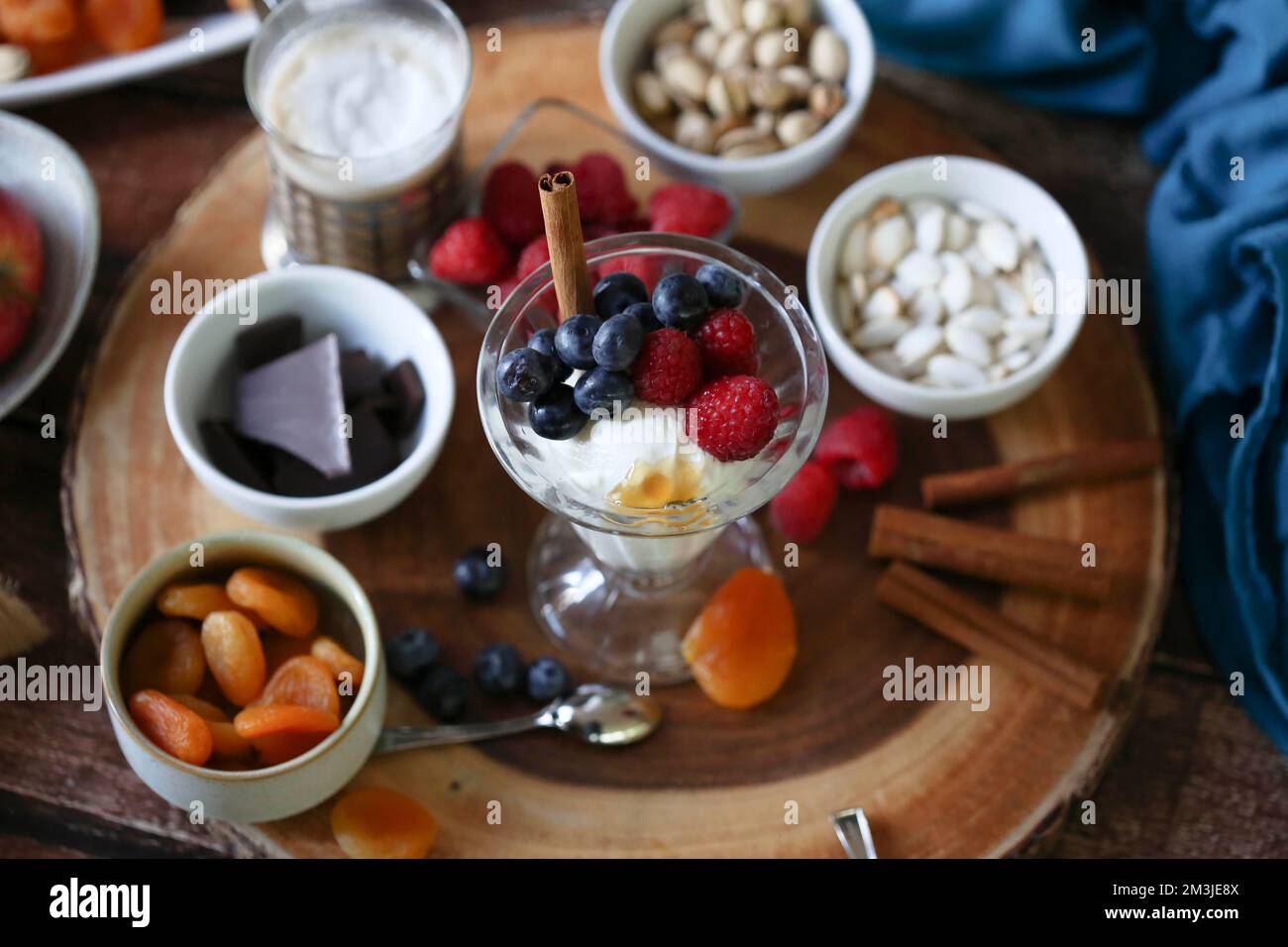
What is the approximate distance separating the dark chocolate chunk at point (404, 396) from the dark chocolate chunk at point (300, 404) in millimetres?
65

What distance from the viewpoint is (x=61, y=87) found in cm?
175

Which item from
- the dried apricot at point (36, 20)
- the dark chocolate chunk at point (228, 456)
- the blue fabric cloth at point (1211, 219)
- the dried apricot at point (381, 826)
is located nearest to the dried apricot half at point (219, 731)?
the dried apricot at point (381, 826)

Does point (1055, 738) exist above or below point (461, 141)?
below

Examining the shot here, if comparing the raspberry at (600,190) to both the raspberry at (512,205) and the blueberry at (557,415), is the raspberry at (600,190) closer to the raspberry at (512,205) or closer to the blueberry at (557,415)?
the raspberry at (512,205)

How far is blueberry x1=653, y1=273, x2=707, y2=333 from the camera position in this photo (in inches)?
47.4

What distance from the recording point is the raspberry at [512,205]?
1608 millimetres

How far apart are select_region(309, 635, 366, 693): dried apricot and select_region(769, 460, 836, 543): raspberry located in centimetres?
51

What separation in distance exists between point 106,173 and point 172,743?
0.89 meters

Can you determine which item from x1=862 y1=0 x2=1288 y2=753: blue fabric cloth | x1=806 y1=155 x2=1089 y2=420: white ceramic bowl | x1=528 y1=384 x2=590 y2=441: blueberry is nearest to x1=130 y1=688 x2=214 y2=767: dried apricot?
x1=528 y1=384 x2=590 y2=441: blueberry

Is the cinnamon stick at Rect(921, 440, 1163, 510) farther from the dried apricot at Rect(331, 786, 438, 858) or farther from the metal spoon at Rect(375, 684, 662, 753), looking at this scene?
the dried apricot at Rect(331, 786, 438, 858)

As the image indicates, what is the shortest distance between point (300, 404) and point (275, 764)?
0.40m

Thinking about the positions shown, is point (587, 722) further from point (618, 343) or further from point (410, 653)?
point (618, 343)

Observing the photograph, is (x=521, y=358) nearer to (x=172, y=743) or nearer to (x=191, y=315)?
(x=172, y=743)
